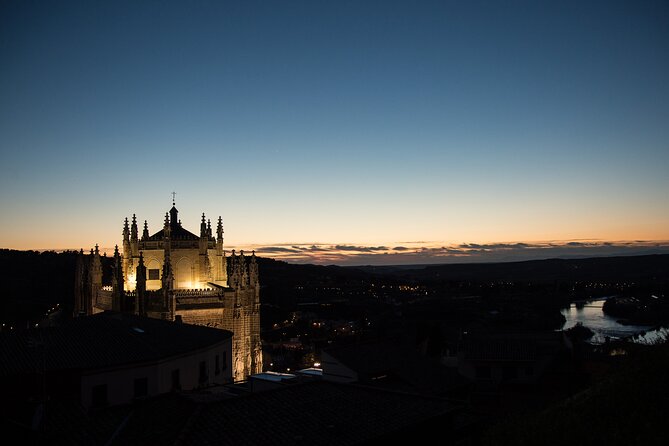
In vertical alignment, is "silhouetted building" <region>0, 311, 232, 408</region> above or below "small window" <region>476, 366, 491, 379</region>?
above

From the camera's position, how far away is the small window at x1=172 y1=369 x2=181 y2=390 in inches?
1097

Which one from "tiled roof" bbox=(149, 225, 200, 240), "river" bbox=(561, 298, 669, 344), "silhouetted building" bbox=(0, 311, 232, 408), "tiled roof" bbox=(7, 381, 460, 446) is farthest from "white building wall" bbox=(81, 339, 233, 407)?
"river" bbox=(561, 298, 669, 344)

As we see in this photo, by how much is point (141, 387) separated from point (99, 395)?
182 cm

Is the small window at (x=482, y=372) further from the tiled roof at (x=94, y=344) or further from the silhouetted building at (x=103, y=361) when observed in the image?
the tiled roof at (x=94, y=344)

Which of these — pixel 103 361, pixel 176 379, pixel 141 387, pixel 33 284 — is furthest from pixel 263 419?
pixel 33 284

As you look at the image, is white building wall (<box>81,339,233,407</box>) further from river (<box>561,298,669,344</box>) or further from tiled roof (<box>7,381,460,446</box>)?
river (<box>561,298,669,344</box>)

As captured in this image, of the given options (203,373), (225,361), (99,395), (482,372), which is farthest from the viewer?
(482,372)

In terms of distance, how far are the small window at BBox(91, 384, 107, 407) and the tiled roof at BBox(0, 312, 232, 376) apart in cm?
85

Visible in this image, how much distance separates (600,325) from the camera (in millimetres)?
102750

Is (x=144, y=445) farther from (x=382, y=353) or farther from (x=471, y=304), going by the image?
(x=471, y=304)

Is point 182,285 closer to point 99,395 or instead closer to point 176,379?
point 176,379

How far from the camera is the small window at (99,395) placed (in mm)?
24609

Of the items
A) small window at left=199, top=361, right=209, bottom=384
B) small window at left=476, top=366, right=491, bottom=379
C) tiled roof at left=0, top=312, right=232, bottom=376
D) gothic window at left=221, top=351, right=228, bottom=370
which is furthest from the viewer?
small window at left=476, top=366, right=491, bottom=379

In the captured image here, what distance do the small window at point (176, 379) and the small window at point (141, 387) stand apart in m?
1.67
